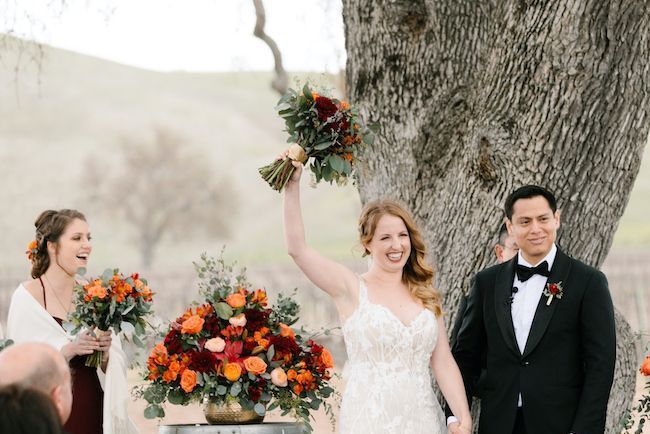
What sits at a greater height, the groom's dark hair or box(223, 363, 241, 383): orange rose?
the groom's dark hair

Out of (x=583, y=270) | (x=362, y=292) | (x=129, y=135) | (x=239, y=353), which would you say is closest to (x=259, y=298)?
(x=239, y=353)

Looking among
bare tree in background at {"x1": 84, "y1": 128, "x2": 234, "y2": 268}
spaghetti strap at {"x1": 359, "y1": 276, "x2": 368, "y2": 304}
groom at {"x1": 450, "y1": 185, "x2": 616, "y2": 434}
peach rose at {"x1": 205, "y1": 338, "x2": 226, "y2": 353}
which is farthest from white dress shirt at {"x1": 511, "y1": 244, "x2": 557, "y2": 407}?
bare tree in background at {"x1": 84, "y1": 128, "x2": 234, "y2": 268}

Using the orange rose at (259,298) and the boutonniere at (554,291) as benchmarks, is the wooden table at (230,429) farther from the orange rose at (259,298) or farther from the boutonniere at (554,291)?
the boutonniere at (554,291)

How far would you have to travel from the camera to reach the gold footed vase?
5.69 m

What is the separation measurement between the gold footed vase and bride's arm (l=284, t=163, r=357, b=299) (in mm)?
750

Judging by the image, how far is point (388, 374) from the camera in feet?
18.7

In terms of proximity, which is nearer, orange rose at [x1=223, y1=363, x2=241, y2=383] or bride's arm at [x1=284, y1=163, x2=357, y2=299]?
bride's arm at [x1=284, y1=163, x2=357, y2=299]

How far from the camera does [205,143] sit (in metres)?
72.5

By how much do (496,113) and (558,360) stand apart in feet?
6.13

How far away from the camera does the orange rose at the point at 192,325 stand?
18.7 ft

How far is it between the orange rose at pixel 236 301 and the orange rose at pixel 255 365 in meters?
0.30

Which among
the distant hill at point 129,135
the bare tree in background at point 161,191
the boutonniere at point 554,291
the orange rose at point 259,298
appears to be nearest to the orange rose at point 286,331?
the orange rose at point 259,298

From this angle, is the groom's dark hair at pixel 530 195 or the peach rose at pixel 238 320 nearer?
the groom's dark hair at pixel 530 195

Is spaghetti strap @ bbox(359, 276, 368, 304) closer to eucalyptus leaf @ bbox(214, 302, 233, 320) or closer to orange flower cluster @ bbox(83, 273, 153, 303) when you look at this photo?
eucalyptus leaf @ bbox(214, 302, 233, 320)
